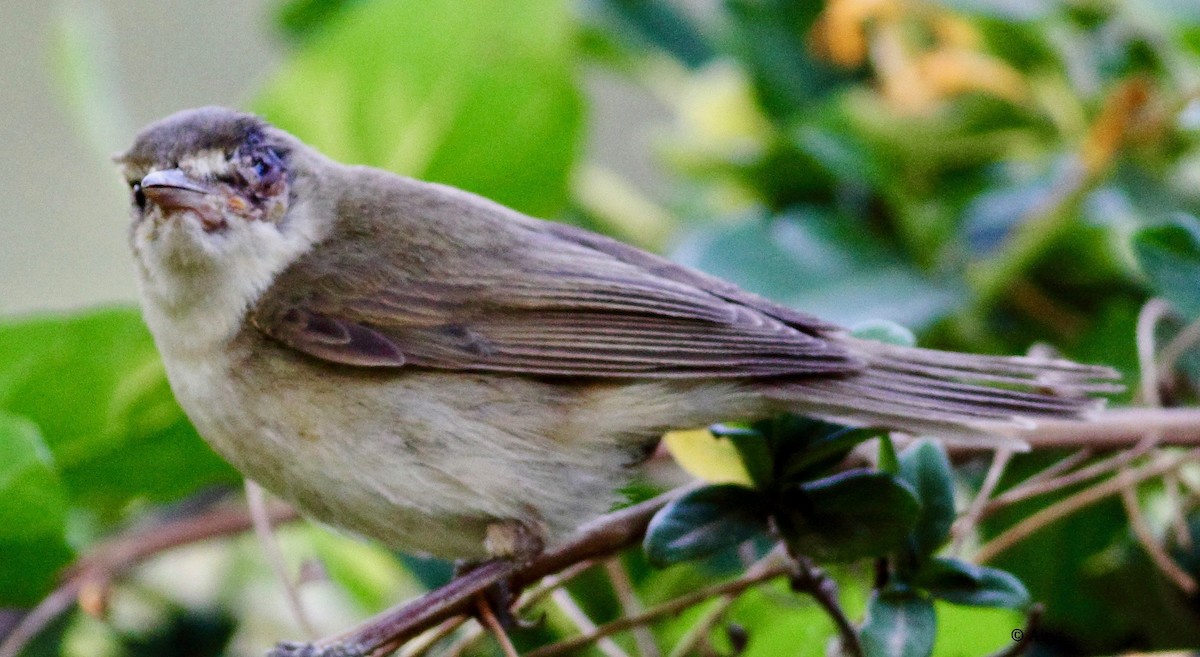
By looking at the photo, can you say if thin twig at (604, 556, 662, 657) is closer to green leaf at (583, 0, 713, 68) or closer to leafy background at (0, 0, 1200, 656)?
leafy background at (0, 0, 1200, 656)

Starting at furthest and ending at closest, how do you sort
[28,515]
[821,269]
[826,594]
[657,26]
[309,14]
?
1. [309,14]
2. [657,26]
3. [821,269]
4. [28,515]
5. [826,594]

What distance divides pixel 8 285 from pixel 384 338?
4351 mm

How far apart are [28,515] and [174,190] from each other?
0.51m

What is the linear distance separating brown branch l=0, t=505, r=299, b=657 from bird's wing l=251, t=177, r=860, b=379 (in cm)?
39

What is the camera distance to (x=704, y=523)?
5.47 feet

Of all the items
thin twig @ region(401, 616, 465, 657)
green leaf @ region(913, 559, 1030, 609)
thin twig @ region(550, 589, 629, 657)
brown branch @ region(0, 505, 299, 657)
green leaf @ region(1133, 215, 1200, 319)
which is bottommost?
brown branch @ region(0, 505, 299, 657)

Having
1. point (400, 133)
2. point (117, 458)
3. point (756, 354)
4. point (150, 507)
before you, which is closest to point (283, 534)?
point (150, 507)

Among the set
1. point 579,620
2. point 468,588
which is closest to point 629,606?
point 579,620

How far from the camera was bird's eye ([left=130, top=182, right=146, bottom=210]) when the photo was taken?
6.77ft

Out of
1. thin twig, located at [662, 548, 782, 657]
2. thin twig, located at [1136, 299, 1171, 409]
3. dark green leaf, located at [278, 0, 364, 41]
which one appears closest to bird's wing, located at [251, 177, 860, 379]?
thin twig, located at [662, 548, 782, 657]

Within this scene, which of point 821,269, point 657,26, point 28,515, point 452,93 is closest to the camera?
point 28,515

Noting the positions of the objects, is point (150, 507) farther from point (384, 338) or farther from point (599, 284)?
point (599, 284)

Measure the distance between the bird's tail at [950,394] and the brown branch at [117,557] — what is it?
91 centimetres

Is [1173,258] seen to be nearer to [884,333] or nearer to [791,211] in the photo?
[884,333]
